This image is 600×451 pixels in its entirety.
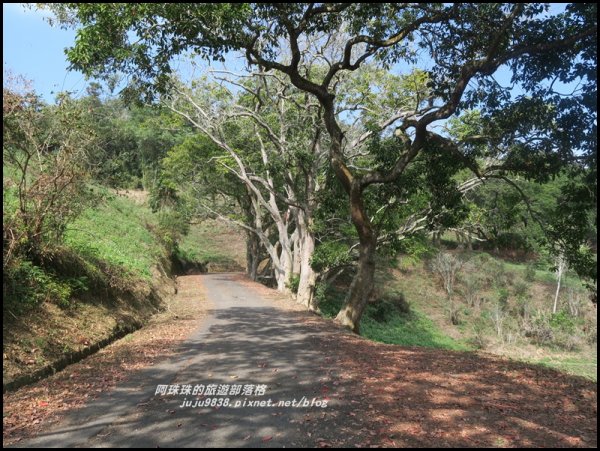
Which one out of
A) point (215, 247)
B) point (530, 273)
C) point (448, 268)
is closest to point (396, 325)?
point (448, 268)

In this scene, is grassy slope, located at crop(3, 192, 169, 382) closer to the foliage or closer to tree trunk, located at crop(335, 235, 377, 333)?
the foliage

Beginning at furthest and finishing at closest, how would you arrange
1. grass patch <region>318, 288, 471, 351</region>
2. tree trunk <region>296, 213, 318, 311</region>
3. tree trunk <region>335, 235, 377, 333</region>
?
grass patch <region>318, 288, 471, 351</region> → tree trunk <region>296, 213, 318, 311</region> → tree trunk <region>335, 235, 377, 333</region>

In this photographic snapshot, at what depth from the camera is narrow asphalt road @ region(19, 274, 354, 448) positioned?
4.69 metres

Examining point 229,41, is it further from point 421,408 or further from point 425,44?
point 421,408

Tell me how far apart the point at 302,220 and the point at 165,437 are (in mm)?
16776

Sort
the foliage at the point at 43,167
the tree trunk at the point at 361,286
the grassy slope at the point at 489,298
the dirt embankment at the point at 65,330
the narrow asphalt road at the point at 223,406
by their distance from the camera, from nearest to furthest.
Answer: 1. the narrow asphalt road at the point at 223,406
2. the dirt embankment at the point at 65,330
3. the foliage at the point at 43,167
4. the tree trunk at the point at 361,286
5. the grassy slope at the point at 489,298

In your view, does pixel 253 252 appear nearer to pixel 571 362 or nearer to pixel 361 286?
pixel 571 362

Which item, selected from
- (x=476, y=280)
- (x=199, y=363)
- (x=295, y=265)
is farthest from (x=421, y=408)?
(x=476, y=280)

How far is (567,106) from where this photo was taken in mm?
7883

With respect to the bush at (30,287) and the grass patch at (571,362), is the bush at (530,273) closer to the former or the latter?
the grass patch at (571,362)

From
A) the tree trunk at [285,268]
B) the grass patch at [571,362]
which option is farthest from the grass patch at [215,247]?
the grass patch at [571,362]

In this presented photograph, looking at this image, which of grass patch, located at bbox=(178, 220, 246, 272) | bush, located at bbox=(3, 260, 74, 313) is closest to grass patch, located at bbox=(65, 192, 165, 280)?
bush, located at bbox=(3, 260, 74, 313)

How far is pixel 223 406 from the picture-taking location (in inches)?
223

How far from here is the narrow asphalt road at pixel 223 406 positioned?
185 inches
